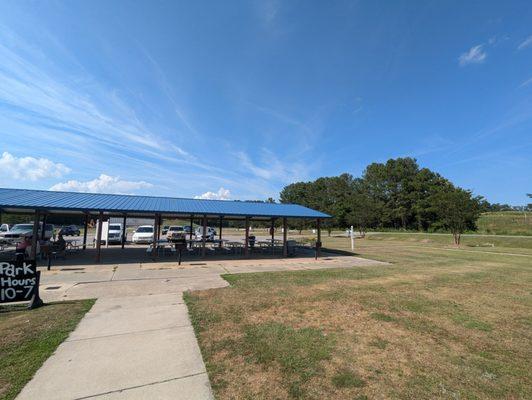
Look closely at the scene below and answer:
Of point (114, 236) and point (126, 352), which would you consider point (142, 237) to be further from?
point (126, 352)

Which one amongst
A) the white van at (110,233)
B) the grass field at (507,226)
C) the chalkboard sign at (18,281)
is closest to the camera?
the chalkboard sign at (18,281)

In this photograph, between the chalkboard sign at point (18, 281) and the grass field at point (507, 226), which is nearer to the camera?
the chalkboard sign at point (18, 281)

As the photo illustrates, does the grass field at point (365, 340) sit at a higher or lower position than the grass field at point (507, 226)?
lower

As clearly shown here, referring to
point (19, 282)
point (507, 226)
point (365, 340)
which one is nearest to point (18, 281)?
point (19, 282)

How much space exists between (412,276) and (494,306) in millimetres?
4266

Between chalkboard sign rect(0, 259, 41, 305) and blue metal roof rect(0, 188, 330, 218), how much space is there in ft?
22.8

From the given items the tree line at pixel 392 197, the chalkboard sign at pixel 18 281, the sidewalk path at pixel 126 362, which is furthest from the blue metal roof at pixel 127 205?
the tree line at pixel 392 197

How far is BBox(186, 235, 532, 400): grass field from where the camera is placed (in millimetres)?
3633

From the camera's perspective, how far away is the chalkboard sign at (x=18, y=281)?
672cm

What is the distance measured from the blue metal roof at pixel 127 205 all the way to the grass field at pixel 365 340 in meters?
7.78

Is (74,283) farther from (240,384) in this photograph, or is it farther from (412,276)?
(412,276)

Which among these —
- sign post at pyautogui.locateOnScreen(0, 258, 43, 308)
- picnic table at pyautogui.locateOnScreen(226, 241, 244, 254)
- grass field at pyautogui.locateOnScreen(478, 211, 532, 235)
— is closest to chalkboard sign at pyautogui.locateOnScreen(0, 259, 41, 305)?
sign post at pyautogui.locateOnScreen(0, 258, 43, 308)

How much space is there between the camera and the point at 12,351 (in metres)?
4.43

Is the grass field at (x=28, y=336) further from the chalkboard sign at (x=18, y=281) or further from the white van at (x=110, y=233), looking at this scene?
the white van at (x=110, y=233)
